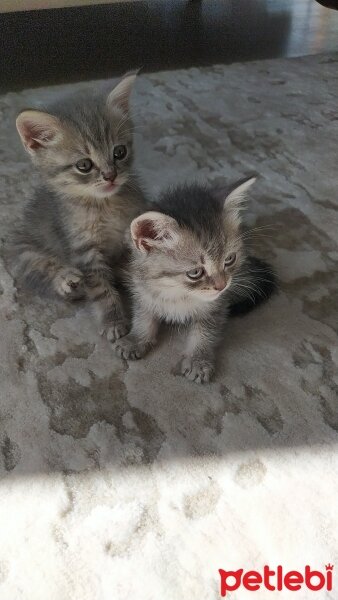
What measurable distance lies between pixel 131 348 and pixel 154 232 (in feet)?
1.01

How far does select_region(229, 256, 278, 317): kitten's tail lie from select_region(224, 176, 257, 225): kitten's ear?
165mm

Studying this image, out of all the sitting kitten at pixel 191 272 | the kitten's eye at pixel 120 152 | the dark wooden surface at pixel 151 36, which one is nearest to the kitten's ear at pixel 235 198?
the sitting kitten at pixel 191 272

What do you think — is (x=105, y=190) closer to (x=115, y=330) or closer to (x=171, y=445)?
(x=115, y=330)

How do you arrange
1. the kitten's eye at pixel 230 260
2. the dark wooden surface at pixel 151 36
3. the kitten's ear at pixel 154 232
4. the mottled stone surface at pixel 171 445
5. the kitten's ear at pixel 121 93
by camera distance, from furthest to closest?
the dark wooden surface at pixel 151 36, the kitten's ear at pixel 121 93, the kitten's eye at pixel 230 260, the kitten's ear at pixel 154 232, the mottled stone surface at pixel 171 445

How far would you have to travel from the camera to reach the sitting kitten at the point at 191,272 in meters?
1.13

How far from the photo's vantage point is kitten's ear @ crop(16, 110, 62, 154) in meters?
1.27

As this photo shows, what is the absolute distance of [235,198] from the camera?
1.16 metres

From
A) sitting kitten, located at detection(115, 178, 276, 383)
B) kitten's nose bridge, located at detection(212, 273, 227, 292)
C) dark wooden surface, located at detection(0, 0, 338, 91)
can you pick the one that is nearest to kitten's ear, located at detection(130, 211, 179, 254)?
sitting kitten, located at detection(115, 178, 276, 383)

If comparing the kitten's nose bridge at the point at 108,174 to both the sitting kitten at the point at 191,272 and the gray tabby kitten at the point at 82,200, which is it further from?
the sitting kitten at the point at 191,272

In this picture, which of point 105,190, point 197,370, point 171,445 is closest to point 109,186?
point 105,190

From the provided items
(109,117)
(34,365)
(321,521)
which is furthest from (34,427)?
(109,117)

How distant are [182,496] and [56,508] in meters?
0.23

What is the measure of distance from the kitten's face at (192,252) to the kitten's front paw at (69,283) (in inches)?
11.3

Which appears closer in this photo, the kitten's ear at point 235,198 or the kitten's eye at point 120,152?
the kitten's ear at point 235,198
